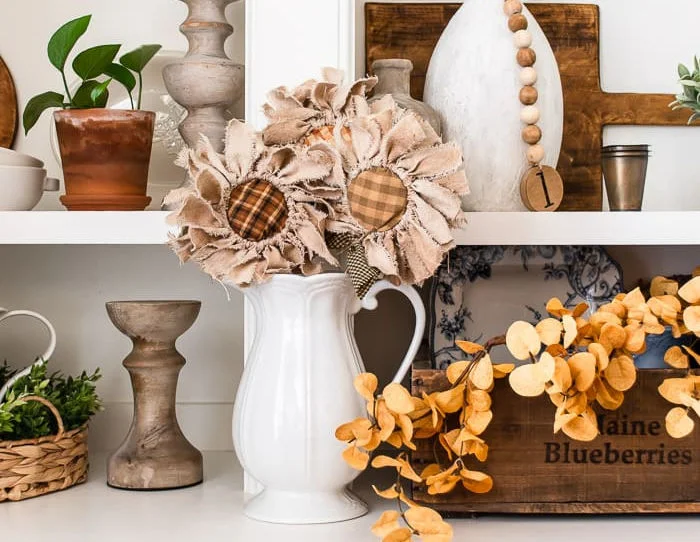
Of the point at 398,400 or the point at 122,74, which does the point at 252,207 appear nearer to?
the point at 398,400

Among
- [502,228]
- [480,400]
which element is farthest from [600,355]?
[502,228]

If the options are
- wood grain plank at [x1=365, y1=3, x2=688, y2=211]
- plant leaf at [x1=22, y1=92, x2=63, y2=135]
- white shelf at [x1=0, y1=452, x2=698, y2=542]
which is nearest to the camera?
white shelf at [x1=0, y1=452, x2=698, y2=542]

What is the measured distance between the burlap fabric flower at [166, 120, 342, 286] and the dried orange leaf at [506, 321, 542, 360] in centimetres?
20

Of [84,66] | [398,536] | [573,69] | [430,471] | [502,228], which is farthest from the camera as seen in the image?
[573,69]

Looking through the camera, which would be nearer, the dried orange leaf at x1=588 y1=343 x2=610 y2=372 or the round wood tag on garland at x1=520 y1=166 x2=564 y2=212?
the dried orange leaf at x1=588 y1=343 x2=610 y2=372

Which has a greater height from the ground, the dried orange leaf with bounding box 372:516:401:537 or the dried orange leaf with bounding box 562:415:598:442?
the dried orange leaf with bounding box 562:415:598:442

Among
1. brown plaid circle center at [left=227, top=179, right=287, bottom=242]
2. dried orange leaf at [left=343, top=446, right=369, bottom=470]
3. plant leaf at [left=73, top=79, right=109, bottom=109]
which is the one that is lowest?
dried orange leaf at [left=343, top=446, right=369, bottom=470]

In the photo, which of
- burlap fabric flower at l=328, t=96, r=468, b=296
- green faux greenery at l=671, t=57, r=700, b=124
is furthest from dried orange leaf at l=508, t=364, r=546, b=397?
green faux greenery at l=671, t=57, r=700, b=124

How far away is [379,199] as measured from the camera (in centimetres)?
94

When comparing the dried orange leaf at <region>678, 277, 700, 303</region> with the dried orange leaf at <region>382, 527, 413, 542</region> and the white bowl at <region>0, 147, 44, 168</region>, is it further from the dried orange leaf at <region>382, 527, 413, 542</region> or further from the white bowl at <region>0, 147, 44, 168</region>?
the white bowl at <region>0, 147, 44, 168</region>

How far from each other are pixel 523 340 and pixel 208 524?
0.41 metres

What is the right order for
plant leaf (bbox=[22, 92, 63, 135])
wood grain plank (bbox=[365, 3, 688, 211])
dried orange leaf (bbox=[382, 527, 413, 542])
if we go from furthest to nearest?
1. wood grain plank (bbox=[365, 3, 688, 211])
2. plant leaf (bbox=[22, 92, 63, 135])
3. dried orange leaf (bbox=[382, 527, 413, 542])

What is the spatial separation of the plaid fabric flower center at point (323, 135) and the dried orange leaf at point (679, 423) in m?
0.45

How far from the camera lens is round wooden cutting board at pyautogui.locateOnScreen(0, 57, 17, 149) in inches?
55.8
